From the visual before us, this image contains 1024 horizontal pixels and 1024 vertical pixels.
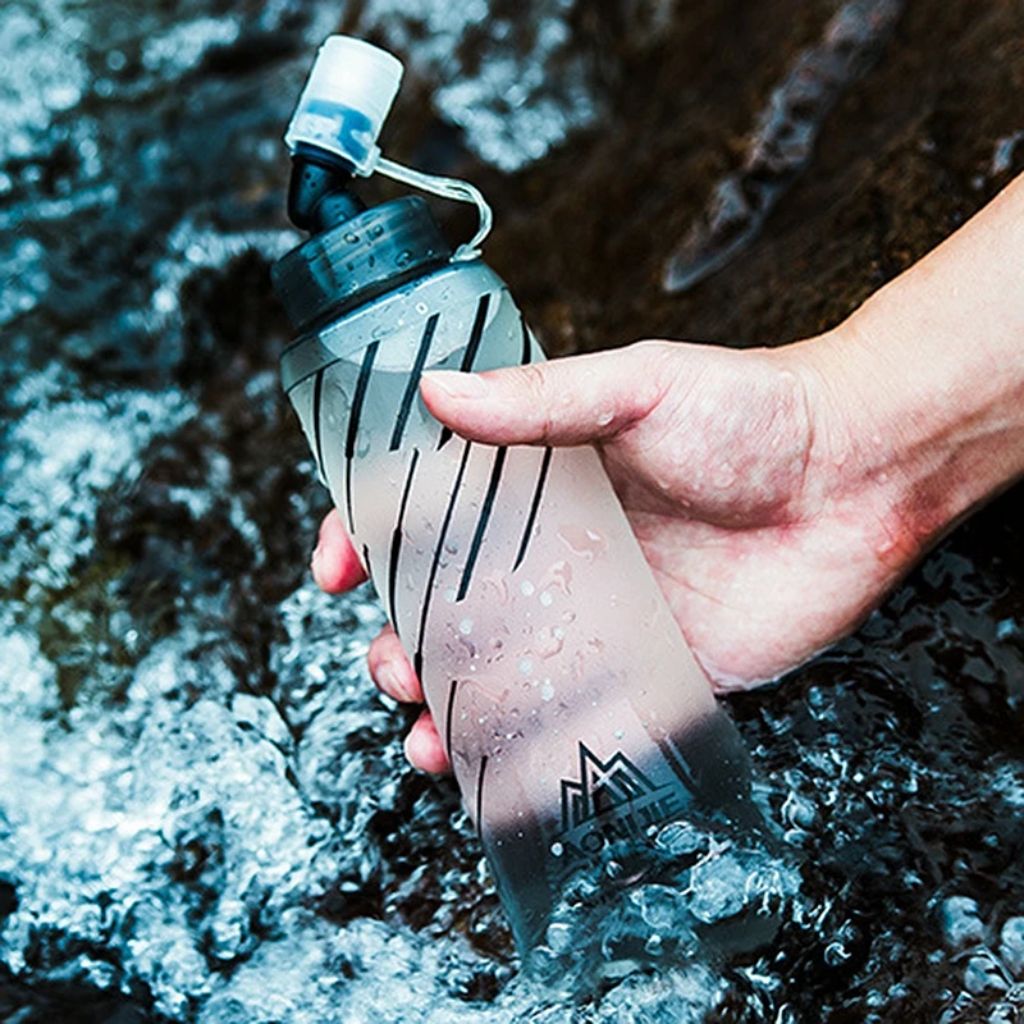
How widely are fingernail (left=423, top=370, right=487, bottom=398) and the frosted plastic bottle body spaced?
0.05 meters

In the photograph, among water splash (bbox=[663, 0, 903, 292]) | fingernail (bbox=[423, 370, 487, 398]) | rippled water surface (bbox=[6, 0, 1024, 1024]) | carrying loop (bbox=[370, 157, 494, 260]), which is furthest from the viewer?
water splash (bbox=[663, 0, 903, 292])

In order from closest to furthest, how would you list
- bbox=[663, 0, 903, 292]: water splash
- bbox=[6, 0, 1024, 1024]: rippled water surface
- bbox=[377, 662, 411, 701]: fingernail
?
bbox=[6, 0, 1024, 1024]: rippled water surface, bbox=[377, 662, 411, 701]: fingernail, bbox=[663, 0, 903, 292]: water splash

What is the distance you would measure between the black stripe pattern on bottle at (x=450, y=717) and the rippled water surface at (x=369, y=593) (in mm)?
254

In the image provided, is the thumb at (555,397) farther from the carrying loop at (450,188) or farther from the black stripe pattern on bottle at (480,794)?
the black stripe pattern on bottle at (480,794)

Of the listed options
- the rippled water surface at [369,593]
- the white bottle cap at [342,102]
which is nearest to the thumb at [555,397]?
the white bottle cap at [342,102]

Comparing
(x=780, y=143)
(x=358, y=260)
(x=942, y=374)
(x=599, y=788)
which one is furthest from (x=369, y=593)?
(x=780, y=143)

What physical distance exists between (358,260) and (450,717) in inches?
21.2

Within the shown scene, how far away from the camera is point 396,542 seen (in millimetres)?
1442

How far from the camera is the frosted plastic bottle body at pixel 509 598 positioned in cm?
139

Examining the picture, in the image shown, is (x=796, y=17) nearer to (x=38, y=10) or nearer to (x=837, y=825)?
(x=837, y=825)

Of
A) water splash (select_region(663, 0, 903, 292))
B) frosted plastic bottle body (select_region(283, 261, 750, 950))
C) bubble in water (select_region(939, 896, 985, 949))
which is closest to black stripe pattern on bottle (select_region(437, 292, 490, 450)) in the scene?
frosted plastic bottle body (select_region(283, 261, 750, 950))

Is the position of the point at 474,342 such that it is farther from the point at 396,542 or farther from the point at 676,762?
the point at 676,762

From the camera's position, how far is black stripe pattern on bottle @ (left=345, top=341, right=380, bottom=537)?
4.49ft

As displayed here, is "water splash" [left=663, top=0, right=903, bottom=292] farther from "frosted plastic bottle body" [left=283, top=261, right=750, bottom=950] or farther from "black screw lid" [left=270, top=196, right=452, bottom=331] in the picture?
"black screw lid" [left=270, top=196, right=452, bottom=331]
